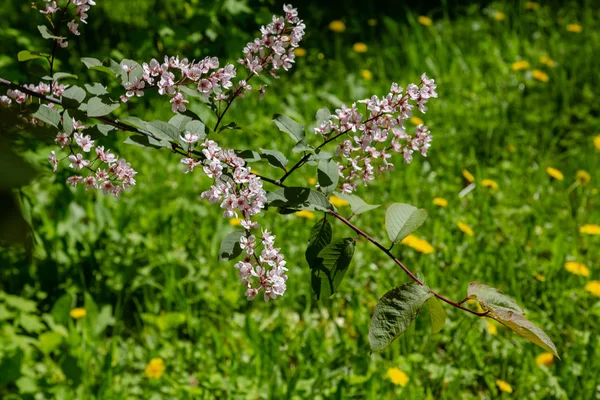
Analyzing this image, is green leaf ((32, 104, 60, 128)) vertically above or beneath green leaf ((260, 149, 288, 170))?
above

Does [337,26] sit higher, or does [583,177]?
[337,26]

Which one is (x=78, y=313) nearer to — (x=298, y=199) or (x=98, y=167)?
(x=98, y=167)

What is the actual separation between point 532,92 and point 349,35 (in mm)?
1373

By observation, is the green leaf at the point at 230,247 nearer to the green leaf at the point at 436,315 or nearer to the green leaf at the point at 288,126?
the green leaf at the point at 288,126

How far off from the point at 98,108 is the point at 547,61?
3.26m

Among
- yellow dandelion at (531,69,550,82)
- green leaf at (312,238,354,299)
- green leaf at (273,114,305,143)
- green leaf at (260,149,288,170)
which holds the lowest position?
green leaf at (312,238,354,299)

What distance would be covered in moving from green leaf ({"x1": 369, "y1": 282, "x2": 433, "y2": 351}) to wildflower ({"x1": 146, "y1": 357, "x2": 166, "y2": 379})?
121 cm

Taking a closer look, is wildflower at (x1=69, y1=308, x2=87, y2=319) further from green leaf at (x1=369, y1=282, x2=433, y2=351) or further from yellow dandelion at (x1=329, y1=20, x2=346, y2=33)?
yellow dandelion at (x1=329, y1=20, x2=346, y2=33)

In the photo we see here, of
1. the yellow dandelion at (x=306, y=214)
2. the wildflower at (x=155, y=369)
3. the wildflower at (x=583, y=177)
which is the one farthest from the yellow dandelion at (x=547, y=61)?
the wildflower at (x=155, y=369)

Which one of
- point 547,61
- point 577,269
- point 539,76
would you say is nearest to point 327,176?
point 577,269

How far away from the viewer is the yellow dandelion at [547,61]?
140 inches

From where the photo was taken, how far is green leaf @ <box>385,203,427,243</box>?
928 millimetres

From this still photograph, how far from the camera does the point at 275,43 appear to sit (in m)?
0.97

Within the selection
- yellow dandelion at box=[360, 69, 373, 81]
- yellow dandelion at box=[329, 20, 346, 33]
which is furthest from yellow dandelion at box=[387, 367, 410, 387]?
yellow dandelion at box=[329, 20, 346, 33]
